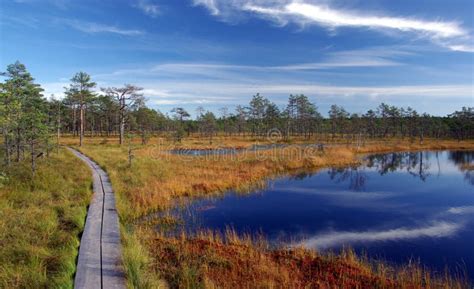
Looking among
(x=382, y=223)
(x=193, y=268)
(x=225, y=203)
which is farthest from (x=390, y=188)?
(x=193, y=268)

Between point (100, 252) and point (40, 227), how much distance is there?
2.77 meters

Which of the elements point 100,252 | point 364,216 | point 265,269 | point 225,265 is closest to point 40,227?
point 100,252

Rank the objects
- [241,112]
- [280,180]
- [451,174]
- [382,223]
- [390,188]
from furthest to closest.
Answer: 1. [241,112]
2. [451,174]
3. [280,180]
4. [390,188]
5. [382,223]

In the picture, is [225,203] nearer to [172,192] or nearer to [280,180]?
[172,192]

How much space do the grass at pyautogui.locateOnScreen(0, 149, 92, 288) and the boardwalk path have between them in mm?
191

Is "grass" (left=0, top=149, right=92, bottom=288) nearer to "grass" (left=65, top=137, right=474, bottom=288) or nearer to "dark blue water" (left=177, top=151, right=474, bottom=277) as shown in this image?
"grass" (left=65, top=137, right=474, bottom=288)

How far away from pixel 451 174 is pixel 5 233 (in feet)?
99.7

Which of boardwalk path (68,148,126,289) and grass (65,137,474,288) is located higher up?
boardwalk path (68,148,126,289)

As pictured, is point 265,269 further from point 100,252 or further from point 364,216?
point 364,216

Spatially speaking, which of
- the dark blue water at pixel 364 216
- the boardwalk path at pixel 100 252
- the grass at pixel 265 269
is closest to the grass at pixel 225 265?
the grass at pixel 265 269

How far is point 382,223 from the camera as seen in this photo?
12258 mm

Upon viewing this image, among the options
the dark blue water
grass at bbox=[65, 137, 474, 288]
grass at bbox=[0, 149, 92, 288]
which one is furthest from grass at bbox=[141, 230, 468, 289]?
grass at bbox=[0, 149, 92, 288]

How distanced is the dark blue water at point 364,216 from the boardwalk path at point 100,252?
333 centimetres

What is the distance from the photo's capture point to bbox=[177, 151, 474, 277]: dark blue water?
9672 mm
